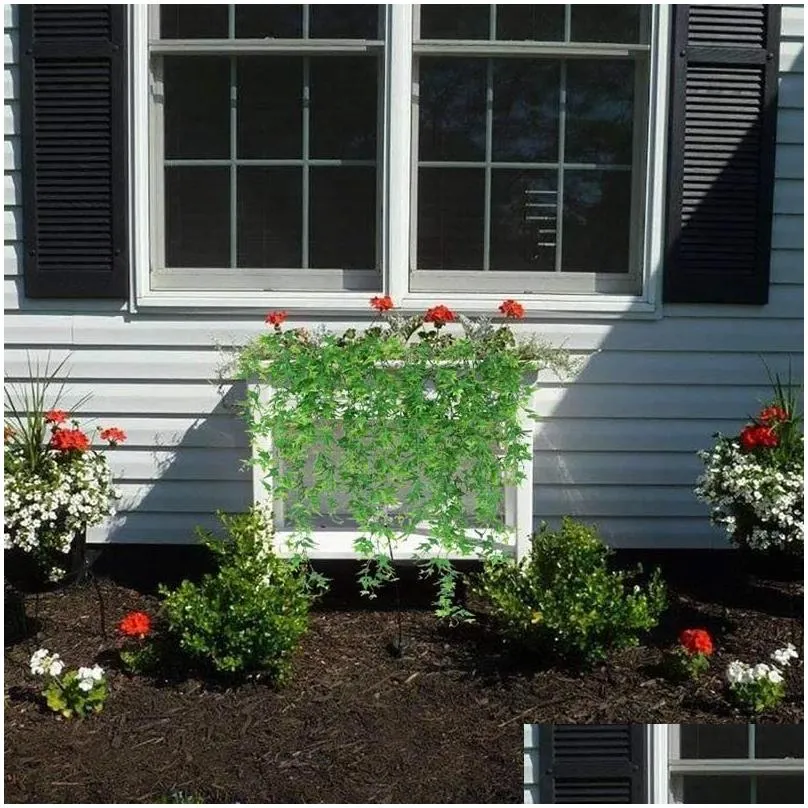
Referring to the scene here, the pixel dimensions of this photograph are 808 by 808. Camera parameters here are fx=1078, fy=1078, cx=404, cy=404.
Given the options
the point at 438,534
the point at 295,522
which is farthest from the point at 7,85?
the point at 438,534

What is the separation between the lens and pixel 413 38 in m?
4.38

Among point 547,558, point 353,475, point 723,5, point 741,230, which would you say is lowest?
point 547,558

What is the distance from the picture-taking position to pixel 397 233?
4.45 m

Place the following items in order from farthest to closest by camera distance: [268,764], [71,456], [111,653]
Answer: [71,456] < [111,653] < [268,764]

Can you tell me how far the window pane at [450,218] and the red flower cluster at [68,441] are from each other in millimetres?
1568

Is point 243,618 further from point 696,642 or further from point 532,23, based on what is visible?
point 532,23

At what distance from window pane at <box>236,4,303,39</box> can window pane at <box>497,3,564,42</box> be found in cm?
84

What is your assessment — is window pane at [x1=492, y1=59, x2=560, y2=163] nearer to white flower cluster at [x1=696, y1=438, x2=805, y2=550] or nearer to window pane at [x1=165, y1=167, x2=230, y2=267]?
window pane at [x1=165, y1=167, x2=230, y2=267]

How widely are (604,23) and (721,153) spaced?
28.5 inches

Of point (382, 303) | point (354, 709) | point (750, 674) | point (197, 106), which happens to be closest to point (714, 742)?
point (750, 674)

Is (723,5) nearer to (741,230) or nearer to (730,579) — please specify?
(741,230)

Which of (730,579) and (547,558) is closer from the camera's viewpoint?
(547,558)

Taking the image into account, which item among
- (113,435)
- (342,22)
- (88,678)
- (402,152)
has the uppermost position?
(342,22)

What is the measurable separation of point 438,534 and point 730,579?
1.36m
